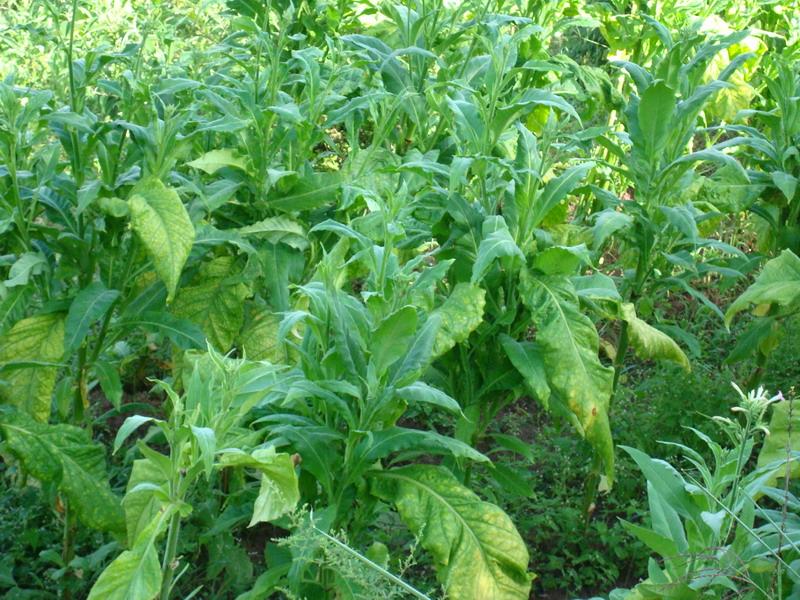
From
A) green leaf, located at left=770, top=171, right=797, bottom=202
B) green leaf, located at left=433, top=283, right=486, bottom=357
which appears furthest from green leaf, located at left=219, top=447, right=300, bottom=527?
green leaf, located at left=770, top=171, right=797, bottom=202

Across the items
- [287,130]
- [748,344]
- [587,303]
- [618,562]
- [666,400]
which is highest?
[287,130]

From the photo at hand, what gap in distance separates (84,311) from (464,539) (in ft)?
4.36

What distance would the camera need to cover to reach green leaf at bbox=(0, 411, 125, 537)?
317cm

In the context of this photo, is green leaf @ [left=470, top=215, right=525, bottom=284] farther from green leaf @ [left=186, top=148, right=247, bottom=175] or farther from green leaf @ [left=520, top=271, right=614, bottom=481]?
green leaf @ [left=186, top=148, right=247, bottom=175]

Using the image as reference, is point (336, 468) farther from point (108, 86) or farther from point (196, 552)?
point (108, 86)

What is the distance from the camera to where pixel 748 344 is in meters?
4.44

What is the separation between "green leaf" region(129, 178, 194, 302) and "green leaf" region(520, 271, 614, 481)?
1.05 metres

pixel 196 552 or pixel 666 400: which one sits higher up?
pixel 666 400

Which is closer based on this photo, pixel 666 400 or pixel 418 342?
pixel 418 342

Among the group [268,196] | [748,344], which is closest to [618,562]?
[748,344]

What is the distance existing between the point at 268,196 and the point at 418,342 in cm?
104

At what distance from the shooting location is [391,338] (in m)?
2.88

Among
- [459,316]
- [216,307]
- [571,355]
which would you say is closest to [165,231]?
[216,307]

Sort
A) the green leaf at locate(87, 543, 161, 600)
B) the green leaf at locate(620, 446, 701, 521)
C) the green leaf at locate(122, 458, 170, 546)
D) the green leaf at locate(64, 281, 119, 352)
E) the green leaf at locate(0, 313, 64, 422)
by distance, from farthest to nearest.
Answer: the green leaf at locate(0, 313, 64, 422), the green leaf at locate(64, 281, 119, 352), the green leaf at locate(122, 458, 170, 546), the green leaf at locate(620, 446, 701, 521), the green leaf at locate(87, 543, 161, 600)
